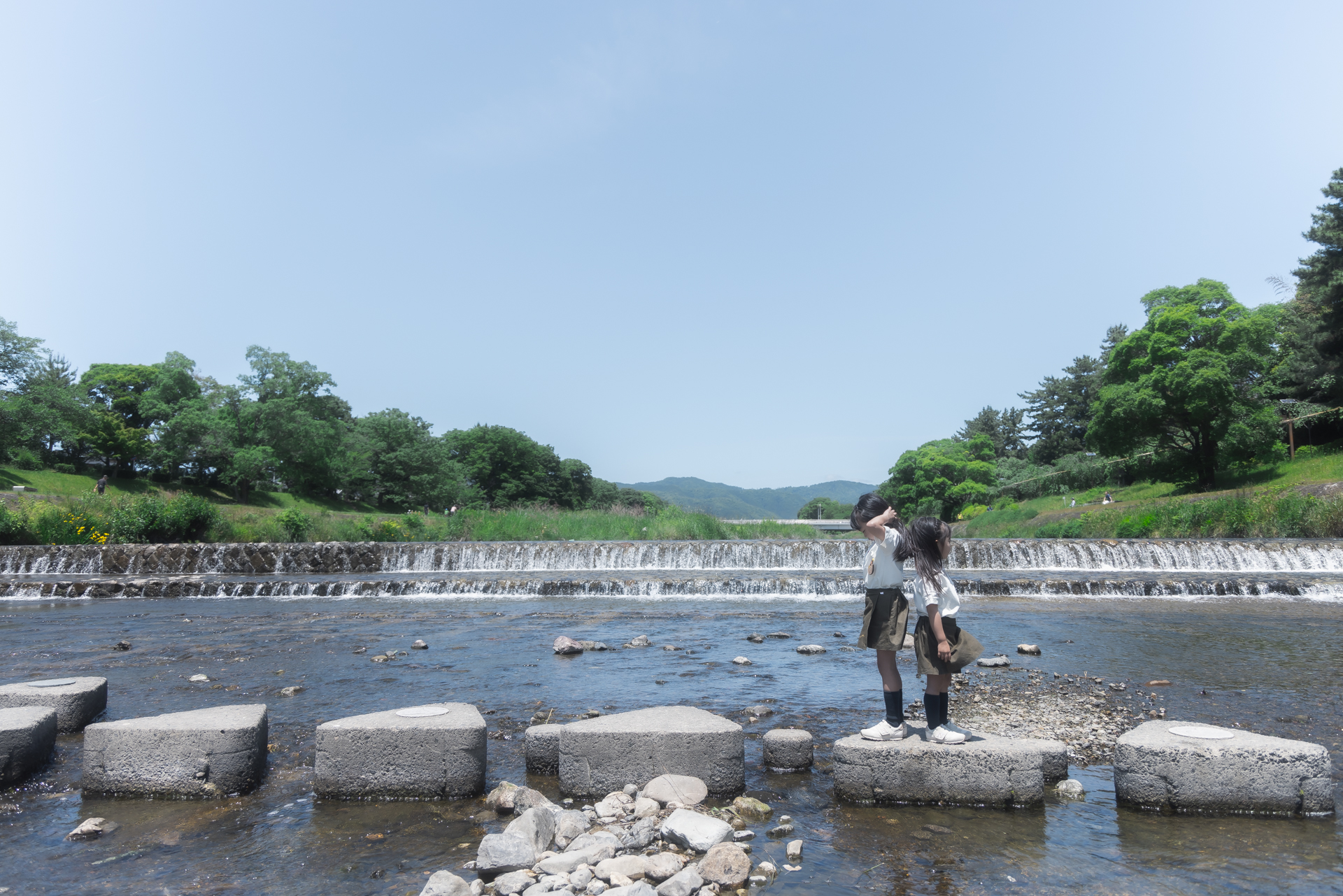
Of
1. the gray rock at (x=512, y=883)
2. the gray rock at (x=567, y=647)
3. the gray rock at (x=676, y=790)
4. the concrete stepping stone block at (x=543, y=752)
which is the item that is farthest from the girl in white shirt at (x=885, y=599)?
the gray rock at (x=567, y=647)

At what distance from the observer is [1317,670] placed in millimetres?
7957

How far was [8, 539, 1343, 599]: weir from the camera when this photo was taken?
1675cm

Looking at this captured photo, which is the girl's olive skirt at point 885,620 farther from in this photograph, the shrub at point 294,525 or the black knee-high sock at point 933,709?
the shrub at point 294,525

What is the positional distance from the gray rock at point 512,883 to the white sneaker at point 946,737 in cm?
248

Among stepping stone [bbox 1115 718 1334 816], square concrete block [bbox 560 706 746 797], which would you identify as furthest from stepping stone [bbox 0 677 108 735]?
stepping stone [bbox 1115 718 1334 816]

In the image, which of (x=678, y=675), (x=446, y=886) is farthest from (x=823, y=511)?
(x=446, y=886)

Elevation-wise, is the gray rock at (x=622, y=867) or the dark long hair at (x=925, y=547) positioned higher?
the dark long hair at (x=925, y=547)

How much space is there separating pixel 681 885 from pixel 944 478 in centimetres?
6798

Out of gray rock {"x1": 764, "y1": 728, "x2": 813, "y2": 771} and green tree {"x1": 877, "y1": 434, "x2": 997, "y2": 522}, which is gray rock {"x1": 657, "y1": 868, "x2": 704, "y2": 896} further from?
green tree {"x1": 877, "y1": 434, "x2": 997, "y2": 522}

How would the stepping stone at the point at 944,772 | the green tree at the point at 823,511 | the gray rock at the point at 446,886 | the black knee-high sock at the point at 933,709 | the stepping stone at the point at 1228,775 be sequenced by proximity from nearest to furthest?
the gray rock at the point at 446,886, the stepping stone at the point at 1228,775, the stepping stone at the point at 944,772, the black knee-high sock at the point at 933,709, the green tree at the point at 823,511

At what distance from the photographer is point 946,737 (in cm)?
432

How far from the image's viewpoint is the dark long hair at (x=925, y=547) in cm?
441

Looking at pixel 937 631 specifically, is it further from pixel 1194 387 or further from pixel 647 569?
pixel 1194 387

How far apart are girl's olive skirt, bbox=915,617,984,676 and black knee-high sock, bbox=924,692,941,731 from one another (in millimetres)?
156
